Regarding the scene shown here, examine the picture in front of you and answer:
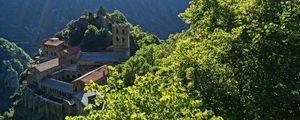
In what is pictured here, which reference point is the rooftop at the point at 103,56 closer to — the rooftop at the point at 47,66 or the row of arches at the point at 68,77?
the row of arches at the point at 68,77

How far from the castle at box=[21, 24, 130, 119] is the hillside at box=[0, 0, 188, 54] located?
85560 mm

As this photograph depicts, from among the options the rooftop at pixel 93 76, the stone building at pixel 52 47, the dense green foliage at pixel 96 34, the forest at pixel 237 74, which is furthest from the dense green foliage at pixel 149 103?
the stone building at pixel 52 47

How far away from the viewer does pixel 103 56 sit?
70688mm

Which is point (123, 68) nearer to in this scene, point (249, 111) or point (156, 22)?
point (249, 111)

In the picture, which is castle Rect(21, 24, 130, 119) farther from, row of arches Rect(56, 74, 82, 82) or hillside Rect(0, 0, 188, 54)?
hillside Rect(0, 0, 188, 54)

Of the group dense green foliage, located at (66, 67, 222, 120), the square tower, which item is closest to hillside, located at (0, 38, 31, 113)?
the square tower

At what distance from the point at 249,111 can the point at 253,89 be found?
3.70 feet

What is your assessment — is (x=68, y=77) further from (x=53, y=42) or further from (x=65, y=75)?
(x=53, y=42)

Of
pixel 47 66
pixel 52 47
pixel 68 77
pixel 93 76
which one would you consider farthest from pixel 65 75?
pixel 52 47

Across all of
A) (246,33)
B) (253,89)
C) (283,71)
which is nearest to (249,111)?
(253,89)

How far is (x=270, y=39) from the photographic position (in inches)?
853

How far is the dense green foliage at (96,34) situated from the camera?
252 feet

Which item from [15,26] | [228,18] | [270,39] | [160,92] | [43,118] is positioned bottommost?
[43,118]

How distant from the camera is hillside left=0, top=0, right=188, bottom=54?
534 feet
